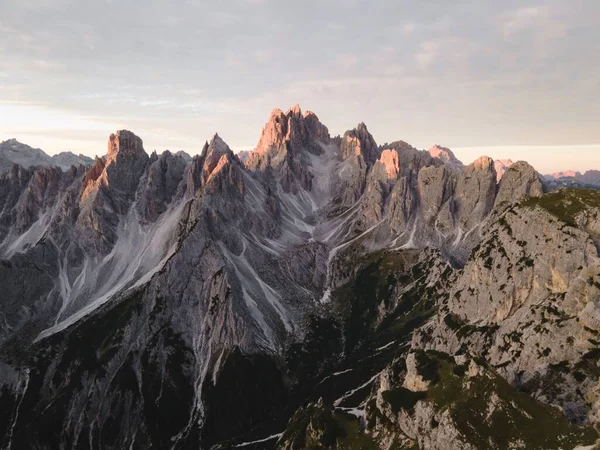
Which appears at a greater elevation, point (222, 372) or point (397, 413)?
point (397, 413)

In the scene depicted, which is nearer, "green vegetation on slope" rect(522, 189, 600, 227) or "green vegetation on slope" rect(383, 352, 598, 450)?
"green vegetation on slope" rect(383, 352, 598, 450)

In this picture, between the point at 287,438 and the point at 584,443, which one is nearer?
the point at 584,443

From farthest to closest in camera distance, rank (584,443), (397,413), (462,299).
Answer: (462,299) → (397,413) → (584,443)

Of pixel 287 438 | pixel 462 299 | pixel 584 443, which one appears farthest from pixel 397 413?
pixel 462 299

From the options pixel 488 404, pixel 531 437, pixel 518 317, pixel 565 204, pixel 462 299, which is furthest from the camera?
pixel 462 299

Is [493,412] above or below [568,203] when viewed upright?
below

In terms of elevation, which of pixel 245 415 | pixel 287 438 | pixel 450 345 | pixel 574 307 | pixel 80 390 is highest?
pixel 574 307

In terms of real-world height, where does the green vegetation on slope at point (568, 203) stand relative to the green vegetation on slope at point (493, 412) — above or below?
above

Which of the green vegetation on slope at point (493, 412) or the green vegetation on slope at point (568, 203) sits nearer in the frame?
the green vegetation on slope at point (493, 412)

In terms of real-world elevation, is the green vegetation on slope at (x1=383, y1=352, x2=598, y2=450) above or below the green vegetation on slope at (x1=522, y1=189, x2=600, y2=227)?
below

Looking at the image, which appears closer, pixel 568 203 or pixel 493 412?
pixel 493 412

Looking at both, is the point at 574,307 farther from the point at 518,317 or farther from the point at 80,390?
the point at 80,390
